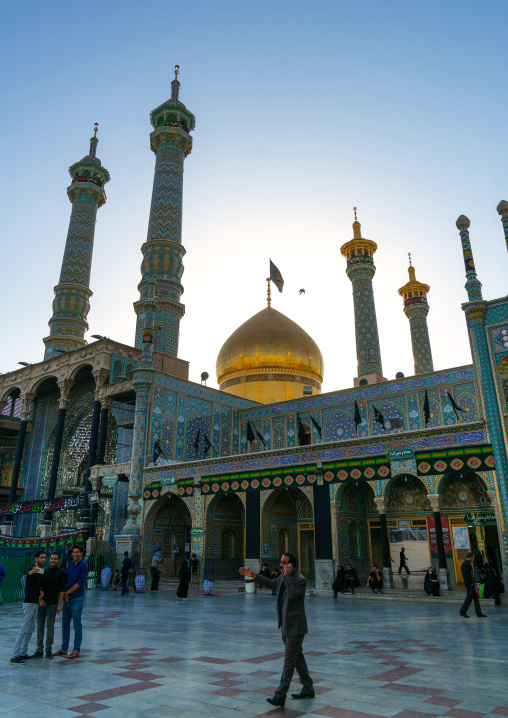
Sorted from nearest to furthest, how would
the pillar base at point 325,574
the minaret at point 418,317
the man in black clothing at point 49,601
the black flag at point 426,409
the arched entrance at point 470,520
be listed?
the man in black clothing at point 49,601 < the pillar base at point 325,574 < the arched entrance at point 470,520 < the black flag at point 426,409 < the minaret at point 418,317

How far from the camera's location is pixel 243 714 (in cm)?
387

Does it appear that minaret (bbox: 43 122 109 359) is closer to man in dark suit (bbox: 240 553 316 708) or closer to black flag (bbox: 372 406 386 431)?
black flag (bbox: 372 406 386 431)

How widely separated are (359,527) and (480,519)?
373 cm

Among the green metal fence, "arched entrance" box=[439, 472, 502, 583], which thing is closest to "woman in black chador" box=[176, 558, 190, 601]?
the green metal fence

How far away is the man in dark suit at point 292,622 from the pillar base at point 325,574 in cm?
1119

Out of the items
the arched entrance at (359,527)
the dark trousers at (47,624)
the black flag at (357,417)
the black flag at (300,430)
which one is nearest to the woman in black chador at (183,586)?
the arched entrance at (359,527)

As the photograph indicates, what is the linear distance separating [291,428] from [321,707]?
1897 cm

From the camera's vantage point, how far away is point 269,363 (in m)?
30.6

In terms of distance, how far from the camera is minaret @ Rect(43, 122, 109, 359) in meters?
33.0

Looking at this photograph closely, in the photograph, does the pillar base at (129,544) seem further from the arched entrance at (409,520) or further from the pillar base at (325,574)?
the arched entrance at (409,520)

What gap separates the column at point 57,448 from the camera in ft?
74.9

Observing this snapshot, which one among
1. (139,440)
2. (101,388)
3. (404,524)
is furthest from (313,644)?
(101,388)

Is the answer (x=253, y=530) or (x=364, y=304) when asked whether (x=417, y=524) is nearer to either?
(x=253, y=530)

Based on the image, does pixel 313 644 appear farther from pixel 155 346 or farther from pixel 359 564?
pixel 155 346
